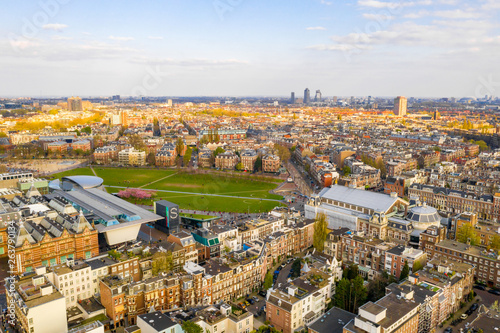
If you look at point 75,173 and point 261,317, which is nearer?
point 261,317

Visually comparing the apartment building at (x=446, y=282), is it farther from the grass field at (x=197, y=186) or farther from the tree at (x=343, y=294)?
the grass field at (x=197, y=186)

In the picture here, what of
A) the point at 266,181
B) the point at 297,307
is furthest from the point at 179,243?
the point at 266,181

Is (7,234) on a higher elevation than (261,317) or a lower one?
higher

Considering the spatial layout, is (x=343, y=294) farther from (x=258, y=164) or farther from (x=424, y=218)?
(x=258, y=164)

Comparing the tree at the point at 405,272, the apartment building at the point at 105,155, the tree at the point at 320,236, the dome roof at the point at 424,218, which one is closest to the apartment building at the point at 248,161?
the apartment building at the point at 105,155

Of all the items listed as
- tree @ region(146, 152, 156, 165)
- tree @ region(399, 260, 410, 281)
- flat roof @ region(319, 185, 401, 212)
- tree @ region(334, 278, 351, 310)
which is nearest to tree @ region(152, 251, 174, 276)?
tree @ region(334, 278, 351, 310)

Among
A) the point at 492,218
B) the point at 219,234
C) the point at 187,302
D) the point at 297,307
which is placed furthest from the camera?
the point at 492,218

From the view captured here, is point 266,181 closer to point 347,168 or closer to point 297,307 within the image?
point 347,168
